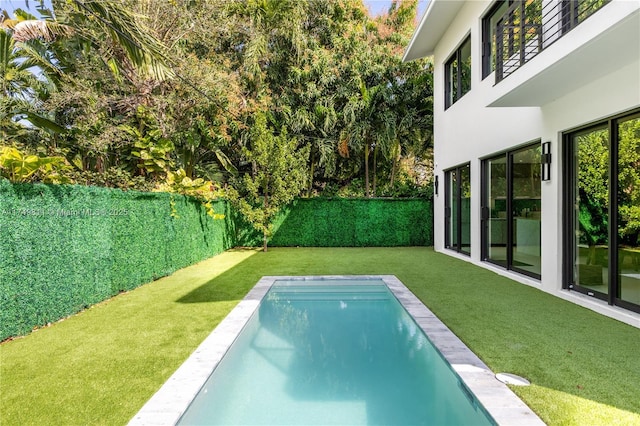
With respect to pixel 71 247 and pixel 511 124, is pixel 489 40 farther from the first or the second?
pixel 71 247

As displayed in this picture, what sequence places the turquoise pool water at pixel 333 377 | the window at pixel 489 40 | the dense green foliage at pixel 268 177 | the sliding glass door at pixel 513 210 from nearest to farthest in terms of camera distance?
the turquoise pool water at pixel 333 377 < the sliding glass door at pixel 513 210 < the window at pixel 489 40 < the dense green foliage at pixel 268 177

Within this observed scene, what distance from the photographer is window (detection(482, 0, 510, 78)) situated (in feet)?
31.6

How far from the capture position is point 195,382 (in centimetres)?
366

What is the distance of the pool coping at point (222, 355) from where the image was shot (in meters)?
3.05

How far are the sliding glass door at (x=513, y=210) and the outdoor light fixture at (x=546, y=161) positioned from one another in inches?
16.8

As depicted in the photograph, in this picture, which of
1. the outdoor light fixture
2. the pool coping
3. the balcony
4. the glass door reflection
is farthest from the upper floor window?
the pool coping

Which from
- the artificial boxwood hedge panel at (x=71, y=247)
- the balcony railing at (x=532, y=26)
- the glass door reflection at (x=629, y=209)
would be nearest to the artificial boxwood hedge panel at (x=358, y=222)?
the artificial boxwood hedge panel at (x=71, y=247)

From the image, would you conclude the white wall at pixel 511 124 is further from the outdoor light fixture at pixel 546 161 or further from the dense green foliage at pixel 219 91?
the dense green foliage at pixel 219 91

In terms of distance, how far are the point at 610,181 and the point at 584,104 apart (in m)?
1.44

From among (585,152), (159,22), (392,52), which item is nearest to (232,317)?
(585,152)

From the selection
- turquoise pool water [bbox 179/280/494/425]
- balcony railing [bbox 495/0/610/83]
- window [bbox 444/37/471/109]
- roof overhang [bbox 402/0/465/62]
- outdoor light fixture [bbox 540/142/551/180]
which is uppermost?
roof overhang [bbox 402/0/465/62]

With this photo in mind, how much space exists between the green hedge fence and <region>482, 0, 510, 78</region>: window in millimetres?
9235

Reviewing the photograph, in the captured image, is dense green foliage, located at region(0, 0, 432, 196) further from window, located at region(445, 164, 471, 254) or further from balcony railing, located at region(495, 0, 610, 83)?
balcony railing, located at region(495, 0, 610, 83)

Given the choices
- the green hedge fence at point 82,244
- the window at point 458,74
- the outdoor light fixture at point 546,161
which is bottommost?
the green hedge fence at point 82,244
